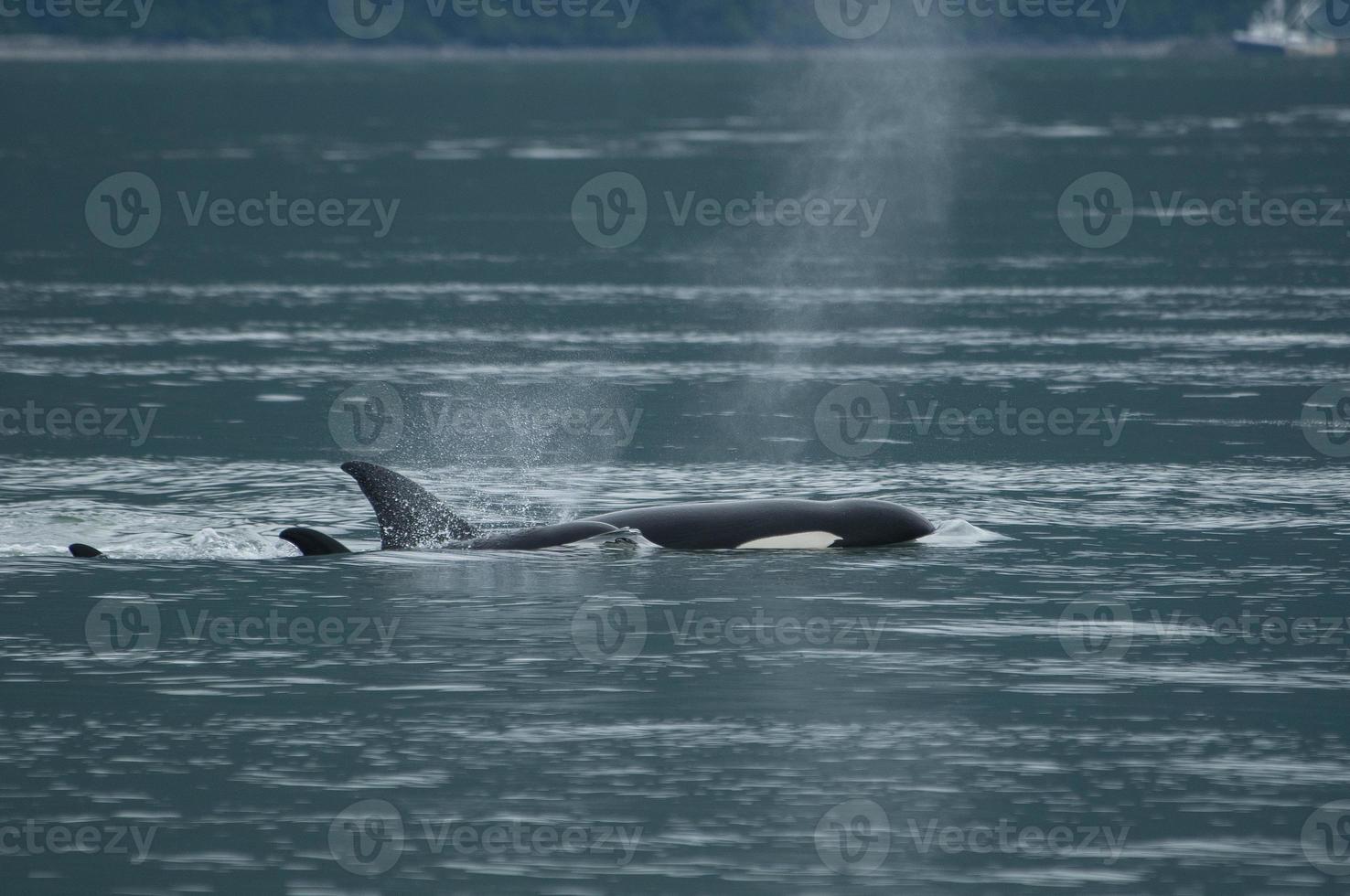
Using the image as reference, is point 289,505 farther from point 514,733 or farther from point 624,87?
point 624,87

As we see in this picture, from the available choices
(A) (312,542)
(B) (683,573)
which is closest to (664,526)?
(B) (683,573)

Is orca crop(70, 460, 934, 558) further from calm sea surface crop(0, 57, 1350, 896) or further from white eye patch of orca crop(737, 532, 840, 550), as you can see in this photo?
calm sea surface crop(0, 57, 1350, 896)

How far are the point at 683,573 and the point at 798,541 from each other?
1.18 metres

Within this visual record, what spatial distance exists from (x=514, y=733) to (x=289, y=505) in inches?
300

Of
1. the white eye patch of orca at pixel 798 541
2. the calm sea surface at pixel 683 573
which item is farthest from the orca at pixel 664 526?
Answer: the calm sea surface at pixel 683 573

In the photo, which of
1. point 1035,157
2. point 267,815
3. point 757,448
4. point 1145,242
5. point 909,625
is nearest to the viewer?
point 267,815

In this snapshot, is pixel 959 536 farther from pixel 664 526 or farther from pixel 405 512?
pixel 405 512

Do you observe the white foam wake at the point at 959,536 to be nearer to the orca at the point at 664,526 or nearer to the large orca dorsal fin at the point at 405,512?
the orca at the point at 664,526

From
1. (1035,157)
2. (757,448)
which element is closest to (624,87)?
(1035,157)

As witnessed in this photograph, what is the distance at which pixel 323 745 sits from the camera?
13.2 meters

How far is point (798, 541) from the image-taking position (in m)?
18.1

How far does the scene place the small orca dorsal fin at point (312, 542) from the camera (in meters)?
18.0

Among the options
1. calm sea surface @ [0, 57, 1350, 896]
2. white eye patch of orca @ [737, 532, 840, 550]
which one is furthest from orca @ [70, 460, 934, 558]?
calm sea surface @ [0, 57, 1350, 896]

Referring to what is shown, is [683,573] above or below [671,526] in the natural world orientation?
below
